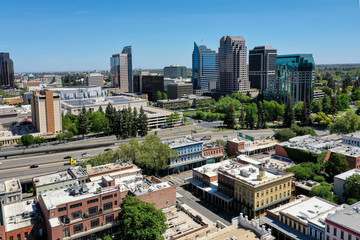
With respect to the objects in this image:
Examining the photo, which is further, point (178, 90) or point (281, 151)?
point (178, 90)

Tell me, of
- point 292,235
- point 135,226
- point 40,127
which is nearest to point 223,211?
point 292,235

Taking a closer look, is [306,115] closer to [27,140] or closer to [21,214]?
[27,140]

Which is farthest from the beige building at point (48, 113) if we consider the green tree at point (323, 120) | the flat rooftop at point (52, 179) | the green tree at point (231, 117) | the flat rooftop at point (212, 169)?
the green tree at point (323, 120)

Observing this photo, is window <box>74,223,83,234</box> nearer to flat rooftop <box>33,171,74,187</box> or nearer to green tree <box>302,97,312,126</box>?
flat rooftop <box>33,171,74,187</box>

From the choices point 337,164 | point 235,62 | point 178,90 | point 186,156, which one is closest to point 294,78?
point 235,62

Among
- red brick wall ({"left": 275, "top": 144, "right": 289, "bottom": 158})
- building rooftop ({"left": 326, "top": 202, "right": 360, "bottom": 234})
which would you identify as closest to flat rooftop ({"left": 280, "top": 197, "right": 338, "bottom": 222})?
building rooftop ({"left": 326, "top": 202, "right": 360, "bottom": 234})

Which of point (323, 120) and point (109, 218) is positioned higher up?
point (323, 120)

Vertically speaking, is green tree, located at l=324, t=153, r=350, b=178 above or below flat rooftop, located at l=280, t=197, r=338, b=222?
above
